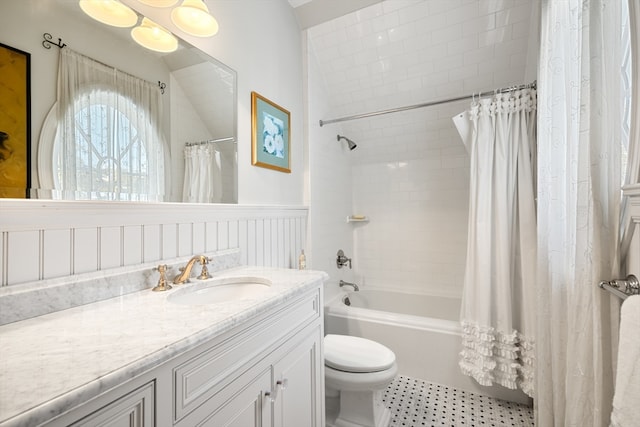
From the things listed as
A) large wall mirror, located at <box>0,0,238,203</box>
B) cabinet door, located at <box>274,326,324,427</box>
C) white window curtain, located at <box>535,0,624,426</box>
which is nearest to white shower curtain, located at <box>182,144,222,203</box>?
large wall mirror, located at <box>0,0,238,203</box>

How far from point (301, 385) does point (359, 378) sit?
1.61ft

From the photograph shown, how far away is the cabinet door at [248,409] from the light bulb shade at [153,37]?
1.33 meters

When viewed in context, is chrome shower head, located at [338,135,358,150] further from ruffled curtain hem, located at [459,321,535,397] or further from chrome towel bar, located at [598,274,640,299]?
chrome towel bar, located at [598,274,640,299]

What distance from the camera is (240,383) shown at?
0.79 m

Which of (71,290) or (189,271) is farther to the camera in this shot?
(189,271)

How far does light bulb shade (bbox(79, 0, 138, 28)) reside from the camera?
3.13 ft

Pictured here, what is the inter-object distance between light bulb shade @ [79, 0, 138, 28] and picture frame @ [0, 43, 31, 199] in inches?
11.6

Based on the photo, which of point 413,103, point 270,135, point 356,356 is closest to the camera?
point 356,356

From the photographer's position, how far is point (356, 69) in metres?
2.34

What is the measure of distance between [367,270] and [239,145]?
6.74 ft

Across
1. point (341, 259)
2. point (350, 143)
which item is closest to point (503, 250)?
point (341, 259)

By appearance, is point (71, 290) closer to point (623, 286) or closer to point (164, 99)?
point (164, 99)

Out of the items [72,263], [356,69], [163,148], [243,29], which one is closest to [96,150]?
[163,148]

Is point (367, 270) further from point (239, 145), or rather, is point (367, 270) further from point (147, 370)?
point (147, 370)
